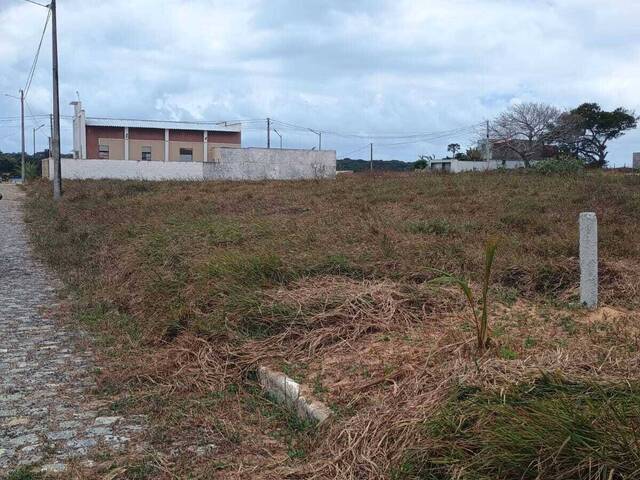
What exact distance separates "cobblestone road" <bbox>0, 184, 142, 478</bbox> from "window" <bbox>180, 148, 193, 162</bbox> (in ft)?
187

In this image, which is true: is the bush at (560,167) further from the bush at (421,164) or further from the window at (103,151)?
the window at (103,151)

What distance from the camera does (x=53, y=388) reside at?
4.91 m

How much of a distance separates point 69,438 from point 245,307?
1.97 m

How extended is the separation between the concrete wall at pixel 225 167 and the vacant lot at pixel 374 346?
3799 cm

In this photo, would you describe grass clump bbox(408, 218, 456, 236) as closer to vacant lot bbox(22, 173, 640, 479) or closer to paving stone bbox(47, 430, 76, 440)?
vacant lot bbox(22, 173, 640, 479)

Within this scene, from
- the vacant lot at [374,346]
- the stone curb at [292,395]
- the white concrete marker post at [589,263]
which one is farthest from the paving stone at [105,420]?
the white concrete marker post at [589,263]

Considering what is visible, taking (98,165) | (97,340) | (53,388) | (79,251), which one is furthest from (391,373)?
(98,165)

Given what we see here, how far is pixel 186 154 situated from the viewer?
64.2m

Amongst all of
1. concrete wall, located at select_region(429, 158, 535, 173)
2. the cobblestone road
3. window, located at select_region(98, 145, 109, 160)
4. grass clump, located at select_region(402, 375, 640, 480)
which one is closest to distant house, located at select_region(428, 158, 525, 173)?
concrete wall, located at select_region(429, 158, 535, 173)

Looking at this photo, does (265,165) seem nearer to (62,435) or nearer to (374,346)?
(374,346)

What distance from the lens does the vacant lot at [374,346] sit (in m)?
2.86

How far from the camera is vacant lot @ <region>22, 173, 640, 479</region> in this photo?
2855 millimetres

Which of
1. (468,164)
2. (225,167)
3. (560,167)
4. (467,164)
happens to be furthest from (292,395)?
(468,164)

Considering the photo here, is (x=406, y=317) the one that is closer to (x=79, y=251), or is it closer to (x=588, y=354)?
(x=588, y=354)
